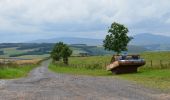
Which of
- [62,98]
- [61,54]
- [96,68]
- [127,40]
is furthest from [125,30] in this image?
[61,54]

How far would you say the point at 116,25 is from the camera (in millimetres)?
67125

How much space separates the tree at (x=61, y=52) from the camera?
473ft

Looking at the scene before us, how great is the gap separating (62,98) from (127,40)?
47.5 m

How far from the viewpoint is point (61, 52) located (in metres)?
147

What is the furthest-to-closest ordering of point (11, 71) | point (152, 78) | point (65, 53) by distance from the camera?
point (65, 53), point (11, 71), point (152, 78)

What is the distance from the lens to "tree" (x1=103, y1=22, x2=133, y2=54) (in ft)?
220

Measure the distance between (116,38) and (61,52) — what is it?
8065 cm

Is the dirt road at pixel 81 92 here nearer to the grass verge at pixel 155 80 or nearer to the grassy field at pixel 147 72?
the grass verge at pixel 155 80

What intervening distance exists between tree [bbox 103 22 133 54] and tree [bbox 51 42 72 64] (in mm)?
71162

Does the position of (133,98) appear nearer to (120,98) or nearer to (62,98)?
(120,98)

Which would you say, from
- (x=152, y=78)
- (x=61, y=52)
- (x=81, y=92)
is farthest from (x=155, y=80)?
(x=61, y=52)

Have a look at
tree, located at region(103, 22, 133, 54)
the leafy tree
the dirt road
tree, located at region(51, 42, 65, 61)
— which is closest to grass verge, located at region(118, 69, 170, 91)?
the dirt road

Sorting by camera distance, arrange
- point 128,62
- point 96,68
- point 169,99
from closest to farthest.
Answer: point 169,99
point 128,62
point 96,68

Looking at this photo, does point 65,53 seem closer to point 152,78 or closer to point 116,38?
point 116,38
